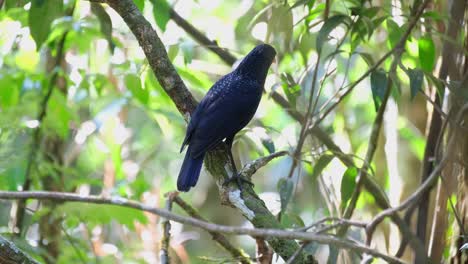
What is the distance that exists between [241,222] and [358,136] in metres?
1.49

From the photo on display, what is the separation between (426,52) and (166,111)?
196cm

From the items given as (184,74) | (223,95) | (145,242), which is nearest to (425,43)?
(223,95)

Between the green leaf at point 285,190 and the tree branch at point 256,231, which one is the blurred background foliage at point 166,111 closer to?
the green leaf at point 285,190

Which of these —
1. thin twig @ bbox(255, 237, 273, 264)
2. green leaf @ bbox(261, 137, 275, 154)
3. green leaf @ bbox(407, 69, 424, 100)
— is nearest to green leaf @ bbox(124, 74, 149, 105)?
green leaf @ bbox(261, 137, 275, 154)

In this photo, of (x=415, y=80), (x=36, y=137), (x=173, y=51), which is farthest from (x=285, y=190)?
(x=36, y=137)

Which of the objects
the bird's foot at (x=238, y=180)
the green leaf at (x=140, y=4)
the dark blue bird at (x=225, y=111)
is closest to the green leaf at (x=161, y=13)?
the green leaf at (x=140, y=4)

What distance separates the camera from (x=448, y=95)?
13.9ft

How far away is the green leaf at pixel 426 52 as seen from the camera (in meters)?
3.76

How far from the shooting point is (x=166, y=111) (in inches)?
196

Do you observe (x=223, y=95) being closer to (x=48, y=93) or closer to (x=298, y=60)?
(x=48, y=93)

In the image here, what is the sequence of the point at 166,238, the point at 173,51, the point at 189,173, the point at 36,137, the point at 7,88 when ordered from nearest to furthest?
the point at 166,238 → the point at 189,173 → the point at 173,51 → the point at 7,88 → the point at 36,137

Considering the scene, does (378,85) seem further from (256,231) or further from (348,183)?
(256,231)

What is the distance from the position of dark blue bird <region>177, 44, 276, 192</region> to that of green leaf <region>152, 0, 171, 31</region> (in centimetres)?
50

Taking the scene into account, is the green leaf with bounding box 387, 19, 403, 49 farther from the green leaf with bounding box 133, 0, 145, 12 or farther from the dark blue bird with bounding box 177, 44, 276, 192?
the green leaf with bounding box 133, 0, 145, 12
